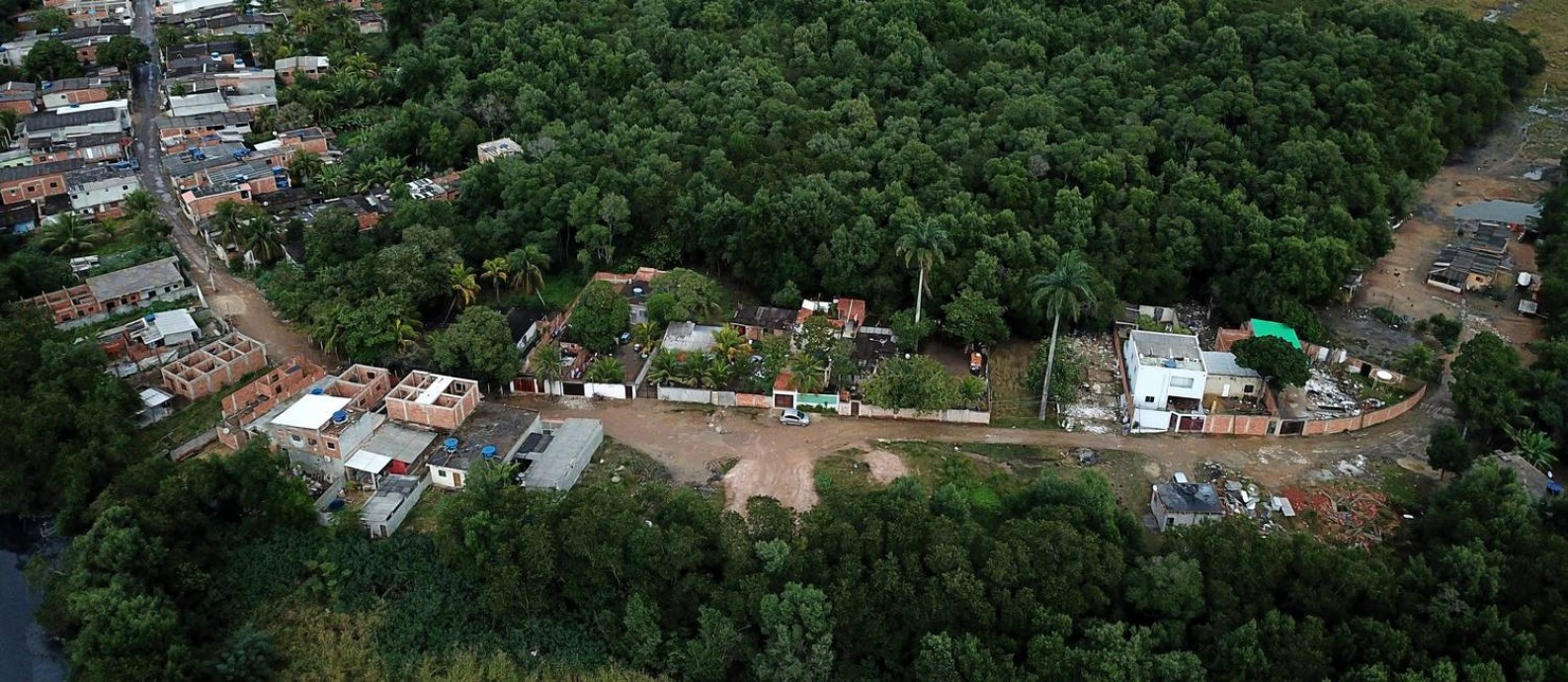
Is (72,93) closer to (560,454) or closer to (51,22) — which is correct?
(51,22)

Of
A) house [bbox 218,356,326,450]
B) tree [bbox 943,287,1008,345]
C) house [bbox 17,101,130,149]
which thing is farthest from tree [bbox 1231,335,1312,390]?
house [bbox 17,101,130,149]

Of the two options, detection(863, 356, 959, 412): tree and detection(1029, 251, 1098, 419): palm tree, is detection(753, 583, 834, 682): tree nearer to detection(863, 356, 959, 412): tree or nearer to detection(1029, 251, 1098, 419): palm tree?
detection(863, 356, 959, 412): tree

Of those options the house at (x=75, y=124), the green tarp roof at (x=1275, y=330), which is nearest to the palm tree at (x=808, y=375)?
the green tarp roof at (x=1275, y=330)

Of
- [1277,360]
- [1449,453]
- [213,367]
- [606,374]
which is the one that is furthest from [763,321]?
[1449,453]

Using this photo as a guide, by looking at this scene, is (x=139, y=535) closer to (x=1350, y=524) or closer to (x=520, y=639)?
(x=520, y=639)

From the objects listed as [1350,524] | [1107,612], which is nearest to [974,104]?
[1350,524]

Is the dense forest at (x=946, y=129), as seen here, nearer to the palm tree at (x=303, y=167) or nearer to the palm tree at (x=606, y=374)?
the palm tree at (x=303, y=167)
